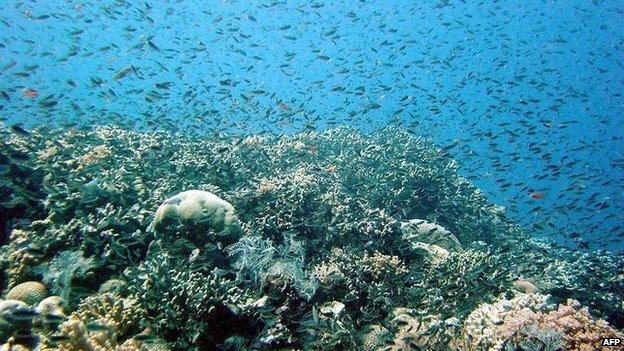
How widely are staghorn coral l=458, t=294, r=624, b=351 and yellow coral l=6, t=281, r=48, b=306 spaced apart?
6273 mm

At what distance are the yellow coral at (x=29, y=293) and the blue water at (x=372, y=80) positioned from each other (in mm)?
4413

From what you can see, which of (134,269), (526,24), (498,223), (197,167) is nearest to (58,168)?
(197,167)

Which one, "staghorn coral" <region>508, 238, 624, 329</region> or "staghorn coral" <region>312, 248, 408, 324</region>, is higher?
"staghorn coral" <region>312, 248, 408, 324</region>

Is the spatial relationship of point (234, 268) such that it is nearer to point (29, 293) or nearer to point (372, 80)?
point (29, 293)

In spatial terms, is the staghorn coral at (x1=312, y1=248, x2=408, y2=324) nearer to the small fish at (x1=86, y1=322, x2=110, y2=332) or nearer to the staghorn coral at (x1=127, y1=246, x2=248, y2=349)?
the staghorn coral at (x1=127, y1=246, x2=248, y2=349)

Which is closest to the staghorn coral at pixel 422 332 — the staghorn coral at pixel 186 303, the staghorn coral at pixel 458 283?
the staghorn coral at pixel 458 283

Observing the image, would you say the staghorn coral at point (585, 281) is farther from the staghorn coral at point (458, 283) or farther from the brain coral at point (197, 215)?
the brain coral at point (197, 215)

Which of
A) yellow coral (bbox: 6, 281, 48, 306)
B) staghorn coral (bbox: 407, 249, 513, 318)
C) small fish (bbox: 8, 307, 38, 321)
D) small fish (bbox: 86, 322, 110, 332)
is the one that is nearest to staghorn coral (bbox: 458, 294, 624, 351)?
staghorn coral (bbox: 407, 249, 513, 318)

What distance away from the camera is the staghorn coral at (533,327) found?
Answer: 491 cm

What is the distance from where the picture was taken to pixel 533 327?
5043 millimetres

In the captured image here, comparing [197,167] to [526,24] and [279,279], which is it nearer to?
[279,279]

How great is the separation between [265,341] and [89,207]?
4671mm

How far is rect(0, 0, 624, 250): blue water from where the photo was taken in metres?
12.8

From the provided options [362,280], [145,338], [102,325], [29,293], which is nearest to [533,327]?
[362,280]
